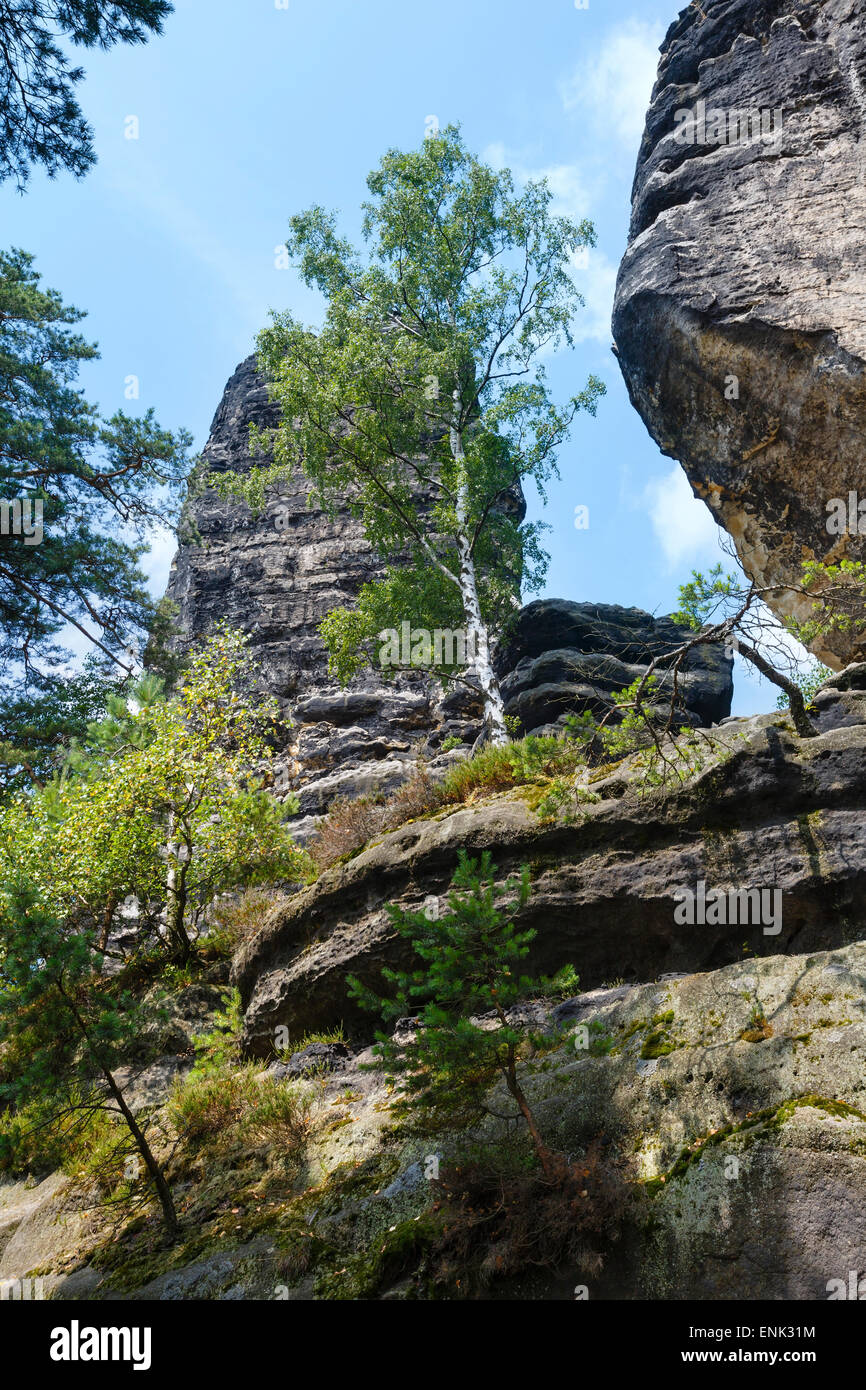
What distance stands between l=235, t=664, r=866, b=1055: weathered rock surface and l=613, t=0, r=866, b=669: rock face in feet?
21.8

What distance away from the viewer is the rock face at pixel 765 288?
15.9m

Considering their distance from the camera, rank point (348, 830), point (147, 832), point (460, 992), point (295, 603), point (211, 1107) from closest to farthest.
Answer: point (460, 992), point (211, 1107), point (348, 830), point (147, 832), point (295, 603)

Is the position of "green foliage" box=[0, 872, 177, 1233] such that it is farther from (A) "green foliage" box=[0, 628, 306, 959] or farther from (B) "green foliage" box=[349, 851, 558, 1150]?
(A) "green foliage" box=[0, 628, 306, 959]

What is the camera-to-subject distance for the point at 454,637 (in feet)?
66.2

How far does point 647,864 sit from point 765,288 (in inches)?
480

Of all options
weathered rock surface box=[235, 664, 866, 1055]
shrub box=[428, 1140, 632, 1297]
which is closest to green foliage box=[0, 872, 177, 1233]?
weathered rock surface box=[235, 664, 866, 1055]

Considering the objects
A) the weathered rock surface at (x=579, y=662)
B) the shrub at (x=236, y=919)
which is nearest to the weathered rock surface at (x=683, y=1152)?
the shrub at (x=236, y=919)

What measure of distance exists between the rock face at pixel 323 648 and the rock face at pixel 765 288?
136 inches

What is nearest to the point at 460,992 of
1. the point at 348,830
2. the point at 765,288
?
the point at 348,830

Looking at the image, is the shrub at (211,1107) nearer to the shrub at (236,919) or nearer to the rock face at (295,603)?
the shrub at (236,919)

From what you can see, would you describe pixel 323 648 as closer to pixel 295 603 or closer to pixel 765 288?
pixel 295 603

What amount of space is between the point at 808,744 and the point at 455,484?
12795 millimetres

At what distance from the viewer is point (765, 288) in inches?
653
